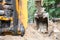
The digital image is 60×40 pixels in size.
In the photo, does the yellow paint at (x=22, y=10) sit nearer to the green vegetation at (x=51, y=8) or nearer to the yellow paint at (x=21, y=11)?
the yellow paint at (x=21, y=11)

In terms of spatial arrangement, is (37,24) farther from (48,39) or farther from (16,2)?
(16,2)

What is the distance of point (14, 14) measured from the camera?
2.14 meters

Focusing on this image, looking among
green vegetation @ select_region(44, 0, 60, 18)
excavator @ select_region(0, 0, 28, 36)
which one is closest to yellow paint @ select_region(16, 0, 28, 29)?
excavator @ select_region(0, 0, 28, 36)

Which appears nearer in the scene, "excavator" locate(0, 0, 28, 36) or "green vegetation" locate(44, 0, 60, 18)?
"excavator" locate(0, 0, 28, 36)

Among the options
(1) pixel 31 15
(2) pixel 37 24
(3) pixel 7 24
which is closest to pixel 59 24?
(2) pixel 37 24

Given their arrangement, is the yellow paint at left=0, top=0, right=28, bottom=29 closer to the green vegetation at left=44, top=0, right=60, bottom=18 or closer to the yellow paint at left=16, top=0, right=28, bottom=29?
the yellow paint at left=16, top=0, right=28, bottom=29

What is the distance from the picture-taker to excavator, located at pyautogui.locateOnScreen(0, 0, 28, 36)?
213 cm

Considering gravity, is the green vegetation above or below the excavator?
below

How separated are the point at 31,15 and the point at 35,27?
12.1ft

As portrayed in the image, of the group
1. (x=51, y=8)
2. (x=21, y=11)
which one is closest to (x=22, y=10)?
(x=21, y=11)

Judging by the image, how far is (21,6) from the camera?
217 centimetres

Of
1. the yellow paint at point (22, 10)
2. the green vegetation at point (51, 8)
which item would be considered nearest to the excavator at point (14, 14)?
the yellow paint at point (22, 10)

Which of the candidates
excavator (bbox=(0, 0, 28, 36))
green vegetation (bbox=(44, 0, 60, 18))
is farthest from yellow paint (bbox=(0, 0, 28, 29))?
green vegetation (bbox=(44, 0, 60, 18))

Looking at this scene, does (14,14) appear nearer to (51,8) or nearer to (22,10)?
(22,10)
